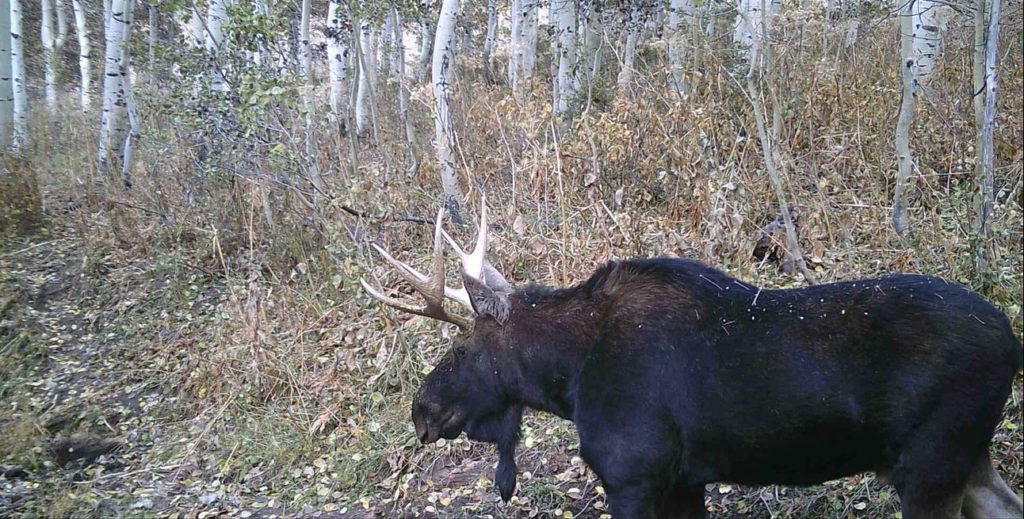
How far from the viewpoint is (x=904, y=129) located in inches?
235

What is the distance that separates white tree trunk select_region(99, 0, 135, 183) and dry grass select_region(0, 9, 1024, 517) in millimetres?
2933

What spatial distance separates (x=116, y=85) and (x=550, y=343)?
33.1ft

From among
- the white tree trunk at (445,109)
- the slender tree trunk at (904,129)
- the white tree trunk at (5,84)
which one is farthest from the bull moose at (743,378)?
the white tree trunk at (5,84)

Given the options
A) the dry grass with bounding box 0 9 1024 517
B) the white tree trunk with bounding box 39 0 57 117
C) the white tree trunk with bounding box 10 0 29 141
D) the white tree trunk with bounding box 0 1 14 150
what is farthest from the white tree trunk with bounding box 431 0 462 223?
the white tree trunk with bounding box 39 0 57 117

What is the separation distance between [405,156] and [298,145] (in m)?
1.61

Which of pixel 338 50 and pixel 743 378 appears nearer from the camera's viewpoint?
pixel 743 378

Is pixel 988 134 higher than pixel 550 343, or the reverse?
pixel 988 134

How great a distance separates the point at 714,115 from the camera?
7.57 metres

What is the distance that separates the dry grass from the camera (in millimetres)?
5570

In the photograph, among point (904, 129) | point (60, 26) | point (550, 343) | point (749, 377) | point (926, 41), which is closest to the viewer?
point (749, 377)

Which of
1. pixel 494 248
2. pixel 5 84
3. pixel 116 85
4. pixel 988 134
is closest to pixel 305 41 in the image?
pixel 116 85

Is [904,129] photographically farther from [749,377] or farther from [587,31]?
[587,31]

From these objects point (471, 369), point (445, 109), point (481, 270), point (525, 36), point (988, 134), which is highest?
point (525, 36)

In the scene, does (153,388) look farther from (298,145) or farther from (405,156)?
(405,156)
